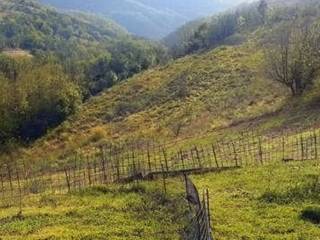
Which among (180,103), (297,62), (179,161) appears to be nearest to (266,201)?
(179,161)

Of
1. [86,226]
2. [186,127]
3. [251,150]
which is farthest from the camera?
[186,127]

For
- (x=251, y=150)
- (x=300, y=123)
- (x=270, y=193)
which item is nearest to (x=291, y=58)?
(x=300, y=123)

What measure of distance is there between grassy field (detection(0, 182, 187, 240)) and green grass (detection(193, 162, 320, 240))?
6.53ft

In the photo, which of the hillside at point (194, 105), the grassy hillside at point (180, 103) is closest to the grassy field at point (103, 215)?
the hillside at point (194, 105)

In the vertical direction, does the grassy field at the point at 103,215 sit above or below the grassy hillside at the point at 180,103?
below

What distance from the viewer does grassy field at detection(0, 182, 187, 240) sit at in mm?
23641

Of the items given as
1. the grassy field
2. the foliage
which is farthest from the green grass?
the foliage

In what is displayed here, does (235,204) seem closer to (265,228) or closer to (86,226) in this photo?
(265,228)

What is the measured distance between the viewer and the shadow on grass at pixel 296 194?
1022 inches

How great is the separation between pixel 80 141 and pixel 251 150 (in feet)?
121

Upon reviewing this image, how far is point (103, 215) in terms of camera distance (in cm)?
2689

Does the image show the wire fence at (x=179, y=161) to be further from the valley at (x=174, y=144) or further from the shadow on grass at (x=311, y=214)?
the shadow on grass at (x=311, y=214)

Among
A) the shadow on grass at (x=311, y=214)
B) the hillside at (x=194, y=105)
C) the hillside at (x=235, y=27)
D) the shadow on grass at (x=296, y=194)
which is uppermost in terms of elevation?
the hillside at (x=235, y=27)

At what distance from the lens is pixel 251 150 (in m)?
40.3
